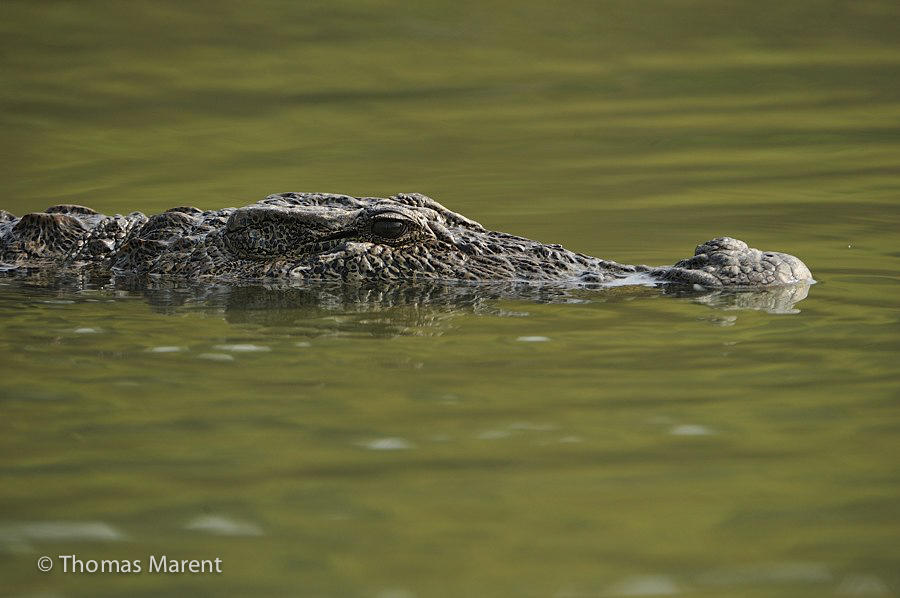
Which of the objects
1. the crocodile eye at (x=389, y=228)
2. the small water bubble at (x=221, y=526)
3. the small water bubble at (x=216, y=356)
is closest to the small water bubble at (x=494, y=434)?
the small water bubble at (x=221, y=526)

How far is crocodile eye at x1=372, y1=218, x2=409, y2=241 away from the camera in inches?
327

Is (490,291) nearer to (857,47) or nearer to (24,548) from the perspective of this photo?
(24,548)

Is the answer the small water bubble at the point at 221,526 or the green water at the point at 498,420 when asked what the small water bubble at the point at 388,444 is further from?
the small water bubble at the point at 221,526

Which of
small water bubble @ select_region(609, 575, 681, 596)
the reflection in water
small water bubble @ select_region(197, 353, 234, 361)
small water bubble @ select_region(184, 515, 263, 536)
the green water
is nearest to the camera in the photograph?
small water bubble @ select_region(609, 575, 681, 596)

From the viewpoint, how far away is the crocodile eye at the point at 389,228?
8.30m

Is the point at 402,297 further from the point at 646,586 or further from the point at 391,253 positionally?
the point at 646,586

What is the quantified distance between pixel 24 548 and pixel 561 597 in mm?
1634

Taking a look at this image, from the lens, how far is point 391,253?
838cm

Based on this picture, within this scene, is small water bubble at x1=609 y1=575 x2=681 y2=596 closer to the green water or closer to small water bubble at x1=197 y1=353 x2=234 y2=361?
the green water

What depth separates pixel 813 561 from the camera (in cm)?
370

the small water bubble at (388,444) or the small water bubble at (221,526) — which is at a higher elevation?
the small water bubble at (388,444)

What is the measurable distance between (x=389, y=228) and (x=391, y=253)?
6.6 inches

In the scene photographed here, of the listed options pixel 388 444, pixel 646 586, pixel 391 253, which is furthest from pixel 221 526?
pixel 391 253

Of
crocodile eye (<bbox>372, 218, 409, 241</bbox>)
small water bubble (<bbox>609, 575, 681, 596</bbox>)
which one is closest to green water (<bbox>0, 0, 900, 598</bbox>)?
small water bubble (<bbox>609, 575, 681, 596</bbox>)
